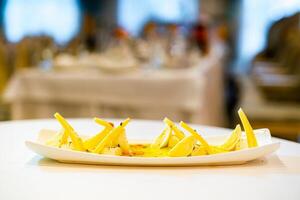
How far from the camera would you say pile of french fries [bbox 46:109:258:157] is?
0.75m

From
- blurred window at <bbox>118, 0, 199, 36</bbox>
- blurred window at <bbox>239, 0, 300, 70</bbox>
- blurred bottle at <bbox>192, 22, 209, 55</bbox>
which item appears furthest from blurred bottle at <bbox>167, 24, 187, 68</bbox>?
blurred window at <bbox>118, 0, 199, 36</bbox>

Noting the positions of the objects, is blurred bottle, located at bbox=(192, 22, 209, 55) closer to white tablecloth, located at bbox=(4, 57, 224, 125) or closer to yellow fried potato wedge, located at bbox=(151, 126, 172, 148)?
white tablecloth, located at bbox=(4, 57, 224, 125)

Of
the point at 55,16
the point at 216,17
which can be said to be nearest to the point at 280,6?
the point at 216,17

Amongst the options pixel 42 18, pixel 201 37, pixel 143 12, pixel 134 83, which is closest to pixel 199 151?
pixel 134 83

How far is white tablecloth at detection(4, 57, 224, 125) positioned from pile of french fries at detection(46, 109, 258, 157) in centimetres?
141

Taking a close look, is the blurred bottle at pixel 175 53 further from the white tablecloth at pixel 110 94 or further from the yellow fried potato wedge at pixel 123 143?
the yellow fried potato wedge at pixel 123 143

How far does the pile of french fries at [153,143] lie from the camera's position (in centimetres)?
75

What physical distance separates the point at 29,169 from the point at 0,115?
2.63 m

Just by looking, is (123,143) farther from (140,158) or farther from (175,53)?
(175,53)

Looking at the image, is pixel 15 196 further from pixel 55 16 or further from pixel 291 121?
pixel 55 16

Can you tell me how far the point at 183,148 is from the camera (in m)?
0.75

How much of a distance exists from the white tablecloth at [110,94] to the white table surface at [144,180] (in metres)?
1.42

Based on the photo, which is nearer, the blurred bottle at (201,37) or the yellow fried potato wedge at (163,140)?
the yellow fried potato wedge at (163,140)

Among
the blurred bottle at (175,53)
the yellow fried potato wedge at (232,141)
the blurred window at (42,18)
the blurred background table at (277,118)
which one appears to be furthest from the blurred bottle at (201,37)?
the yellow fried potato wedge at (232,141)
